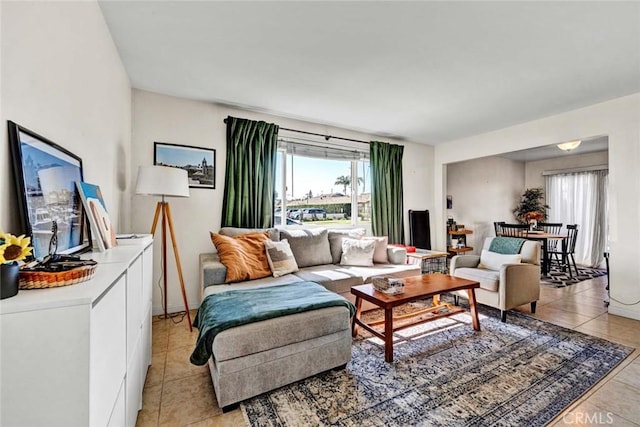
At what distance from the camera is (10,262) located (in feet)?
2.22

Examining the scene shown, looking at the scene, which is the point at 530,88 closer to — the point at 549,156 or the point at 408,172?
the point at 408,172

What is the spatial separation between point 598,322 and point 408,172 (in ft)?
10.0

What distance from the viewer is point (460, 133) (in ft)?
14.5

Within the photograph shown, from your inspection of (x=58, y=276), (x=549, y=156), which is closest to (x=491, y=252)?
(x=58, y=276)

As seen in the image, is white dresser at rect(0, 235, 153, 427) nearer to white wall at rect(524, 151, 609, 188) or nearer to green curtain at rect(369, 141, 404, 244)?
green curtain at rect(369, 141, 404, 244)

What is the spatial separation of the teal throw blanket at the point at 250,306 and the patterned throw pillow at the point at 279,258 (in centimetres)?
59

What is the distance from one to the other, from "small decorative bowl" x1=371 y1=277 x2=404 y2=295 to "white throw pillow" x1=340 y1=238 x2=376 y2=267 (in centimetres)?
98

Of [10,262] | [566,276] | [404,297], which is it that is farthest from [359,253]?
[566,276]

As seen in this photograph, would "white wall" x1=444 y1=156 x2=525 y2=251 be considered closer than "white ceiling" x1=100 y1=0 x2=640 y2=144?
No

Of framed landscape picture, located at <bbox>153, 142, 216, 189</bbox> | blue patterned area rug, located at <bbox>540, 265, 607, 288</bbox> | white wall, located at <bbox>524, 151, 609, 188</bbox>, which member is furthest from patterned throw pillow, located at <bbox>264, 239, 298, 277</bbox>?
white wall, located at <bbox>524, 151, 609, 188</bbox>

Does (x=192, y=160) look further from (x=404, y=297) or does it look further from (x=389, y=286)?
(x=404, y=297)

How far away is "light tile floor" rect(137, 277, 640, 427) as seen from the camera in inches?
59.4

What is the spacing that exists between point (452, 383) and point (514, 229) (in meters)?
4.38

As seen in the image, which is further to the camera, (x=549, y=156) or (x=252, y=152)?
(x=549, y=156)
